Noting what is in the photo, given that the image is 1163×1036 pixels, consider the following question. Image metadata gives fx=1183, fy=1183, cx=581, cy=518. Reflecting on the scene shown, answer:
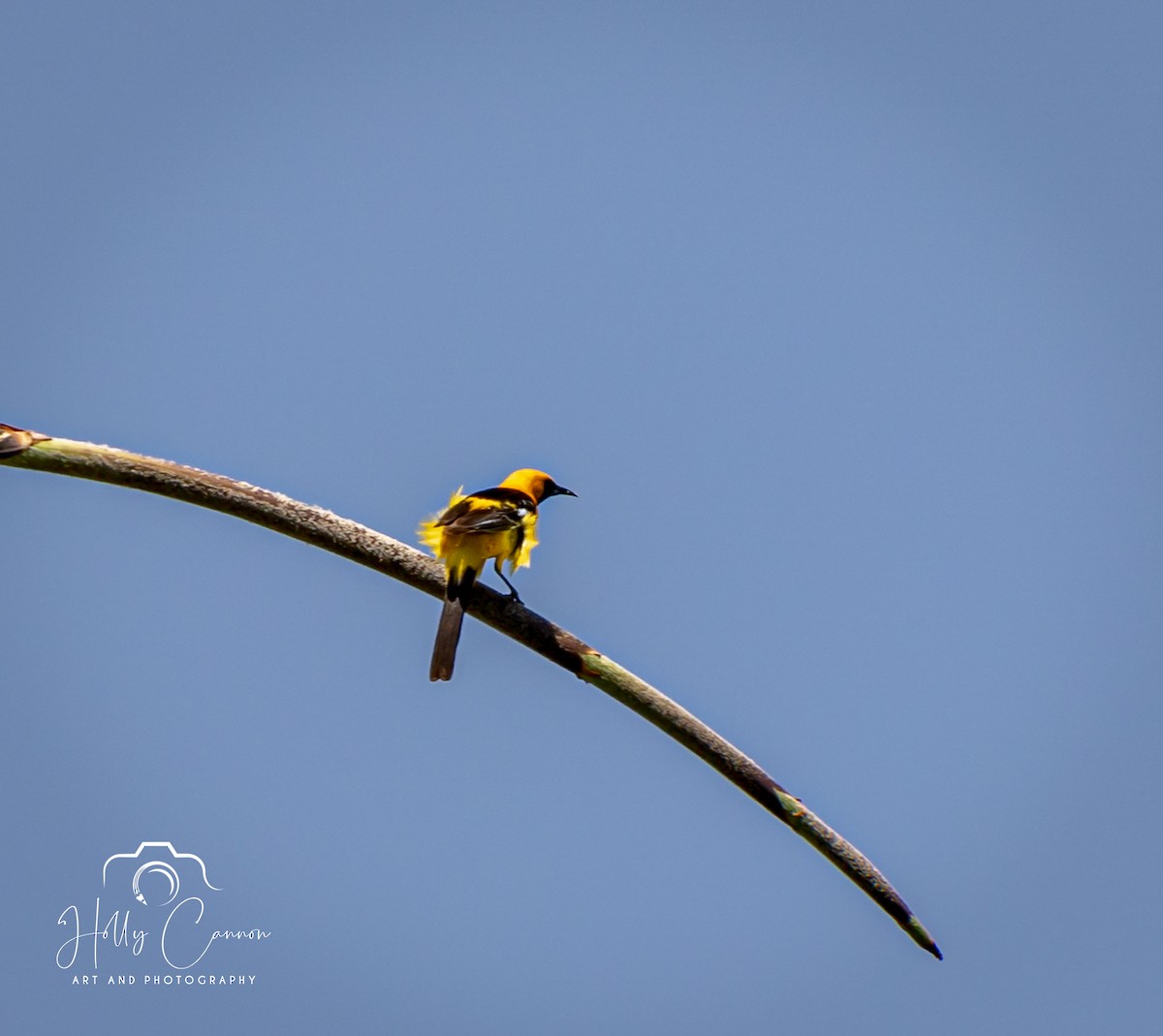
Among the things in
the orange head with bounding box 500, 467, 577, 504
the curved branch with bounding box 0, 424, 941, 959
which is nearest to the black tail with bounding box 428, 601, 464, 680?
the curved branch with bounding box 0, 424, 941, 959

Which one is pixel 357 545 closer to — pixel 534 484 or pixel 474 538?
pixel 474 538

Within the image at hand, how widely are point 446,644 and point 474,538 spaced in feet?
2.74

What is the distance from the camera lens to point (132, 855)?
913 centimetres

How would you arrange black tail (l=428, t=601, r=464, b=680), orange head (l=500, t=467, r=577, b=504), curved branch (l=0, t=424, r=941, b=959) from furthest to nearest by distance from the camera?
orange head (l=500, t=467, r=577, b=504), black tail (l=428, t=601, r=464, b=680), curved branch (l=0, t=424, r=941, b=959)

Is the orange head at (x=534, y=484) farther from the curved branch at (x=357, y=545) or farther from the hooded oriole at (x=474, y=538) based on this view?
the curved branch at (x=357, y=545)

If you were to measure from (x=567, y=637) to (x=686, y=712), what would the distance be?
57 centimetres

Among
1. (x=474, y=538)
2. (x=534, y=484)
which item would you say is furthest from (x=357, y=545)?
(x=534, y=484)

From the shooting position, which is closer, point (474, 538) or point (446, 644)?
point (446, 644)

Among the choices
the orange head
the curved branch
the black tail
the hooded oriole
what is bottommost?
the curved branch

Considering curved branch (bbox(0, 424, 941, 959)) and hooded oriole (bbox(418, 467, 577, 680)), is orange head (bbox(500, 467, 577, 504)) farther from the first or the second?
curved branch (bbox(0, 424, 941, 959))

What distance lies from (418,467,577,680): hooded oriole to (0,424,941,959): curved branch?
1.38m

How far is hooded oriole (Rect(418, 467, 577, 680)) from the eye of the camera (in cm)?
588

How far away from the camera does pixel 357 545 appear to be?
401cm

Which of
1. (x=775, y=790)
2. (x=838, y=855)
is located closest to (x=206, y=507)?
(x=775, y=790)
